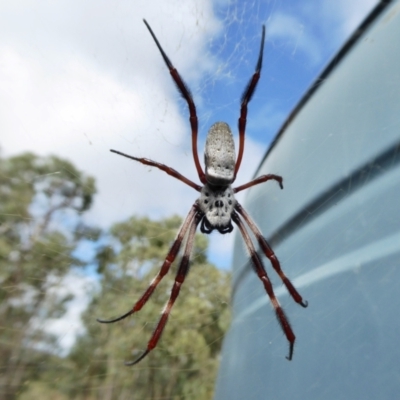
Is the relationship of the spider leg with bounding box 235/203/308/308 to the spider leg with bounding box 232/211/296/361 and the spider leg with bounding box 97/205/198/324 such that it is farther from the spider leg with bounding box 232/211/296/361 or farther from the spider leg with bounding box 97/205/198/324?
the spider leg with bounding box 97/205/198/324

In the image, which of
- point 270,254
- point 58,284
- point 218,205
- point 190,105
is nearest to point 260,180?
point 218,205

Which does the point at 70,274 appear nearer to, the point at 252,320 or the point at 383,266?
the point at 252,320

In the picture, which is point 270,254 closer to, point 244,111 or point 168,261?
point 168,261

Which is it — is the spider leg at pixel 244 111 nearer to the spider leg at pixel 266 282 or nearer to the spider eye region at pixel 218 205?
the spider eye region at pixel 218 205

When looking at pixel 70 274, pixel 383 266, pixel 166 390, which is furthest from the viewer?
pixel 166 390

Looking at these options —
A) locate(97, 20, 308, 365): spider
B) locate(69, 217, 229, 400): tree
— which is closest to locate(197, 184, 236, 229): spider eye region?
locate(97, 20, 308, 365): spider

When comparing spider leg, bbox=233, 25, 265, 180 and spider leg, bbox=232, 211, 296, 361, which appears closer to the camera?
spider leg, bbox=232, 211, 296, 361

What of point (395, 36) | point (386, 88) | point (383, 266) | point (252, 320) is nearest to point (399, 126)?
point (386, 88)
